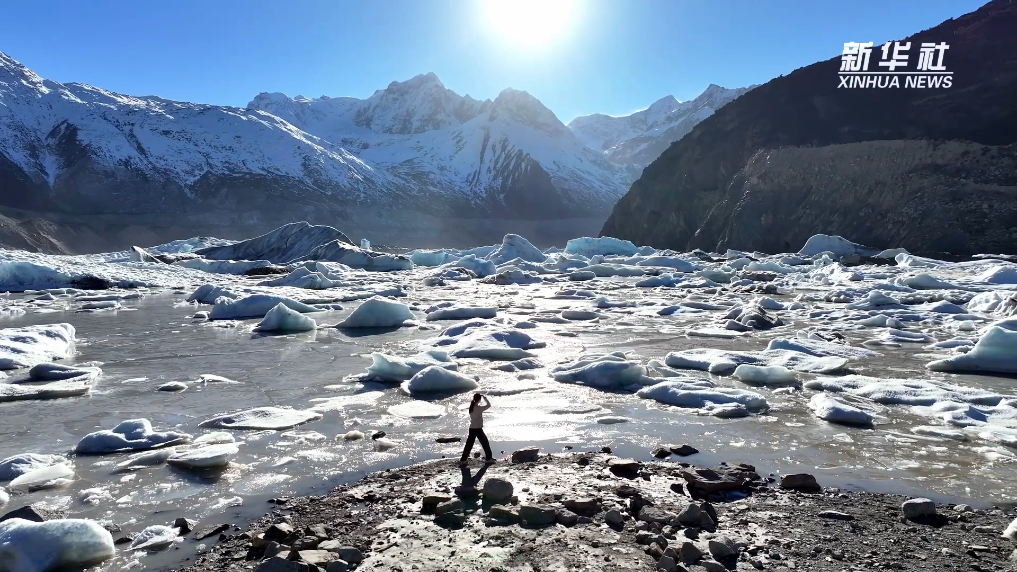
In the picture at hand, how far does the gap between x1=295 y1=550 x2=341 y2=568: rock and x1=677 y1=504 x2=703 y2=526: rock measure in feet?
6.91

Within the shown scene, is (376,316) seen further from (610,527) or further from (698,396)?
(610,527)

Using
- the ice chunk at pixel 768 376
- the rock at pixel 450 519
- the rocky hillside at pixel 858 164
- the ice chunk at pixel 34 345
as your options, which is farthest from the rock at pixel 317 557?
the rocky hillside at pixel 858 164

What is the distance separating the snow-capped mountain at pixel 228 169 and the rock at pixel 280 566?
106 meters

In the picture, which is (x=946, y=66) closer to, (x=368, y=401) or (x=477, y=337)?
(x=477, y=337)

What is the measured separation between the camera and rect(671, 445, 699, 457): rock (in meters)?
5.41

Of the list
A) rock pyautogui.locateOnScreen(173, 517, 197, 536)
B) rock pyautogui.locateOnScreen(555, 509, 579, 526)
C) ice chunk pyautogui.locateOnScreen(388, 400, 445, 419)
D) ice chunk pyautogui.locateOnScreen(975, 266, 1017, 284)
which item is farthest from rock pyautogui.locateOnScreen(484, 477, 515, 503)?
ice chunk pyautogui.locateOnScreen(975, 266, 1017, 284)

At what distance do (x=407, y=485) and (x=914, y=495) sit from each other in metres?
3.73

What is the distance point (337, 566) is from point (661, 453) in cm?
307

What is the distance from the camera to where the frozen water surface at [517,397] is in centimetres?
494

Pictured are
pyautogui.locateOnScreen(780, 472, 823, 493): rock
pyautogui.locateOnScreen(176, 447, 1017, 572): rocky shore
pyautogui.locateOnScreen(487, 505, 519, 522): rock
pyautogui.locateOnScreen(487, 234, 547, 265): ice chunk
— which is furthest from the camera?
pyautogui.locateOnScreen(487, 234, 547, 265): ice chunk

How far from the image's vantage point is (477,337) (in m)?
11.1

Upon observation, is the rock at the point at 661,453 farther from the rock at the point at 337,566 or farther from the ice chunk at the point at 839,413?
the rock at the point at 337,566

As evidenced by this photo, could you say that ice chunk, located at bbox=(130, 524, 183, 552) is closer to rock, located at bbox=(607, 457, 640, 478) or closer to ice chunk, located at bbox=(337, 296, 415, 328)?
rock, located at bbox=(607, 457, 640, 478)

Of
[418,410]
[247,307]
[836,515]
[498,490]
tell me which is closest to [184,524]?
[498,490]
